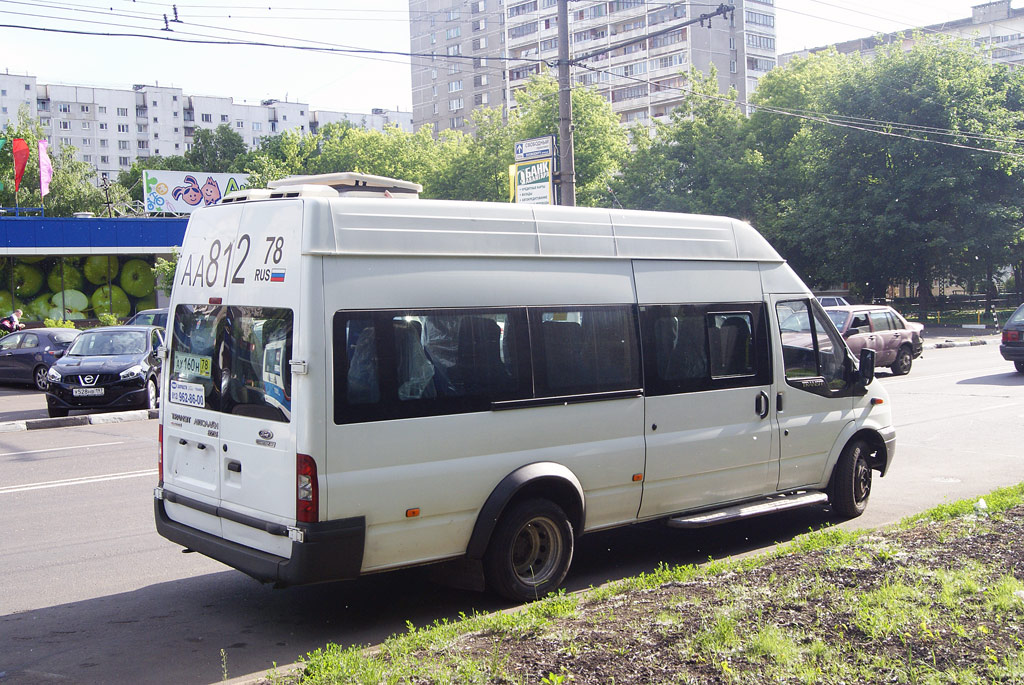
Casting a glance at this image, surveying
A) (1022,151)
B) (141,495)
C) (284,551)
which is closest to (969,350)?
(1022,151)

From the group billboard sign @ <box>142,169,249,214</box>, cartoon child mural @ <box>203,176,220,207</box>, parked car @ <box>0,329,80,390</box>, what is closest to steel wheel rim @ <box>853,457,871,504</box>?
parked car @ <box>0,329,80,390</box>

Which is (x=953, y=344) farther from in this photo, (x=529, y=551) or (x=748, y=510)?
(x=529, y=551)

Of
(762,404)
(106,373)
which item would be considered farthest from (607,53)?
(762,404)

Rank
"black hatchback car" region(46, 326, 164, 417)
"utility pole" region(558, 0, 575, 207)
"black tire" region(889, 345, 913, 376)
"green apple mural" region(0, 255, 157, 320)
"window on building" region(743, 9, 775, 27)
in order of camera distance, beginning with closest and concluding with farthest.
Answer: "black hatchback car" region(46, 326, 164, 417) < "utility pole" region(558, 0, 575, 207) < "black tire" region(889, 345, 913, 376) < "green apple mural" region(0, 255, 157, 320) < "window on building" region(743, 9, 775, 27)

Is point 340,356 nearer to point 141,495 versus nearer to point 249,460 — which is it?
point 249,460

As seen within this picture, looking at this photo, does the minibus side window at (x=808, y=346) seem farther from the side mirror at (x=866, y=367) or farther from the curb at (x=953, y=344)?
the curb at (x=953, y=344)

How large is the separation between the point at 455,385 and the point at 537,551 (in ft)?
4.28

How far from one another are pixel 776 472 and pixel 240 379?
170 inches

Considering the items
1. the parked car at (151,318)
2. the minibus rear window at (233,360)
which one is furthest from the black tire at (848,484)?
the parked car at (151,318)

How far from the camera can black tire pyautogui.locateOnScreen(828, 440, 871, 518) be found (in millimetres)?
8008

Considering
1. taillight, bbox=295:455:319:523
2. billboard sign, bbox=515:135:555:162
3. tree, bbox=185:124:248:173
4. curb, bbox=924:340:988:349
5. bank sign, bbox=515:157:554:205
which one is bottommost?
curb, bbox=924:340:988:349

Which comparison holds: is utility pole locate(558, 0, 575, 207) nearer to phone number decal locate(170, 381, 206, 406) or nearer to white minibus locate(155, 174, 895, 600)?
white minibus locate(155, 174, 895, 600)

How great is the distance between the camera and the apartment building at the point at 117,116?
114500mm

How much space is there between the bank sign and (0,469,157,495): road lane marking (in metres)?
11.0
